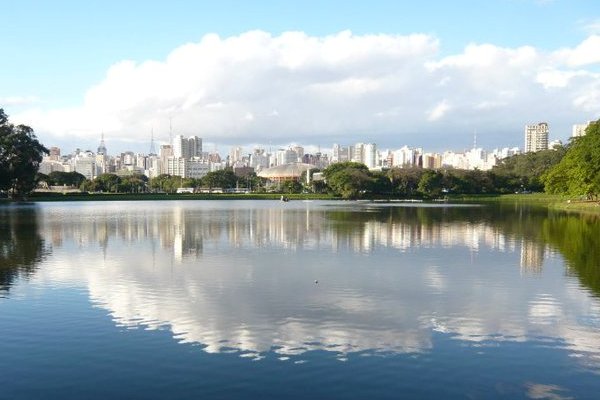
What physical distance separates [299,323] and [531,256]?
1398cm

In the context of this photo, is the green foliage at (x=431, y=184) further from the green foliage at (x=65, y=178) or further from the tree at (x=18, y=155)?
the green foliage at (x=65, y=178)

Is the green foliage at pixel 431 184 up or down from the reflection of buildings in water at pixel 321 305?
up

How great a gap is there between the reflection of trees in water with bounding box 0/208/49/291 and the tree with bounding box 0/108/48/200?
4073 cm

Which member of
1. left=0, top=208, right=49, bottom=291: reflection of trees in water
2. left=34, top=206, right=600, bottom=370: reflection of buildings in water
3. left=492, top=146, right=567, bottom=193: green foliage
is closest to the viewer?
left=34, top=206, right=600, bottom=370: reflection of buildings in water

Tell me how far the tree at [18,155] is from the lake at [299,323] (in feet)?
179

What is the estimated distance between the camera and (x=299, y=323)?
38.8 ft

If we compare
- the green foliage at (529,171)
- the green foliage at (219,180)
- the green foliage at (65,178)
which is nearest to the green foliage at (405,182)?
the green foliage at (529,171)

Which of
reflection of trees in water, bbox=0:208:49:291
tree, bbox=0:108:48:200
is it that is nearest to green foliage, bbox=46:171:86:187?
tree, bbox=0:108:48:200

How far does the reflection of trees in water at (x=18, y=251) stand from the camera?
18.1 meters

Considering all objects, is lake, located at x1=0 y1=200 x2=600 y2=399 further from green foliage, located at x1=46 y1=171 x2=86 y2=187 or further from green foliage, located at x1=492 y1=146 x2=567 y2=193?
green foliage, located at x1=46 y1=171 x2=86 y2=187

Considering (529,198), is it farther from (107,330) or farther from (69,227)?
(107,330)

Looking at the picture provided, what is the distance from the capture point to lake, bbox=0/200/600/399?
339 inches

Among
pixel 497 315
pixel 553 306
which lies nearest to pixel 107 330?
pixel 497 315

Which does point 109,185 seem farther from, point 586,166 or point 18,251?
point 18,251
